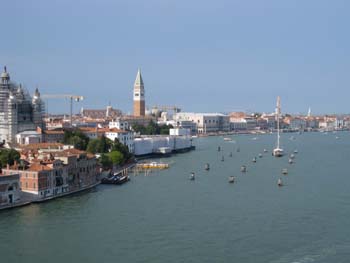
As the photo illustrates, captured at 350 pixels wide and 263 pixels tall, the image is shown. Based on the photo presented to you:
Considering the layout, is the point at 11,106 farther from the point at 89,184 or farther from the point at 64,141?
the point at 89,184

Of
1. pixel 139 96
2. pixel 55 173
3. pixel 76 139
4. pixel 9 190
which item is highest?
pixel 139 96

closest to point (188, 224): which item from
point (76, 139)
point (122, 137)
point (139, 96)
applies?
point (76, 139)

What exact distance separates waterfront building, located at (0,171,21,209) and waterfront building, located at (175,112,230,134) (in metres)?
29.1

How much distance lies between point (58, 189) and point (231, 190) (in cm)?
308

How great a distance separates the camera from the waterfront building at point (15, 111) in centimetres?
1658

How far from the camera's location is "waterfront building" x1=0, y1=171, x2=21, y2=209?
8.65 m

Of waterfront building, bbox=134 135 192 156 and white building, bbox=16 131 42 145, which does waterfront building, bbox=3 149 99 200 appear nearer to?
white building, bbox=16 131 42 145

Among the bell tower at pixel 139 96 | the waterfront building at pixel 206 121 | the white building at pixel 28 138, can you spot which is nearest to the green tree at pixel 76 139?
the white building at pixel 28 138

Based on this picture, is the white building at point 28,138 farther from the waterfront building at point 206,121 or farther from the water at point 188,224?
the waterfront building at point 206,121

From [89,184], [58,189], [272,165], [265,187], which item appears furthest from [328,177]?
[58,189]

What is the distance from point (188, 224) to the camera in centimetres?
783

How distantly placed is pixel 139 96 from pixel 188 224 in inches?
1035

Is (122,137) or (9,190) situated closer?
(9,190)

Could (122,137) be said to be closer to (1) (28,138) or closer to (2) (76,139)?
(2) (76,139)
